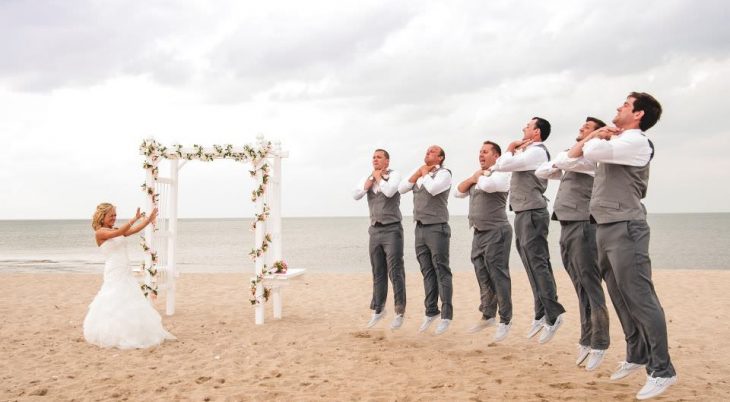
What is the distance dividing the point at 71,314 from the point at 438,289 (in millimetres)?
6698

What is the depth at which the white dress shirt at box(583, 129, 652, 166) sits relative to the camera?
4703mm

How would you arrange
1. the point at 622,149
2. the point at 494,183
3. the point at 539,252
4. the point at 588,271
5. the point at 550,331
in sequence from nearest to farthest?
the point at 622,149, the point at 588,271, the point at 539,252, the point at 550,331, the point at 494,183

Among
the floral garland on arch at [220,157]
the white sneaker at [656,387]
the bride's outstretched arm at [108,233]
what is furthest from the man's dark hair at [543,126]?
the bride's outstretched arm at [108,233]

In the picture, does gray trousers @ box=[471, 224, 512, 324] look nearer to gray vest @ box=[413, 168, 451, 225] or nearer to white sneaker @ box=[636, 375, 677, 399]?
gray vest @ box=[413, 168, 451, 225]

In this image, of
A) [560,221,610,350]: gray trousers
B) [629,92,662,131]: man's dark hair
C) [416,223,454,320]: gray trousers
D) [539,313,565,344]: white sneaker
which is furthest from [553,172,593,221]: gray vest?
[416,223,454,320]: gray trousers

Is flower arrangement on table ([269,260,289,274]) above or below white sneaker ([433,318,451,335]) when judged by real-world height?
above

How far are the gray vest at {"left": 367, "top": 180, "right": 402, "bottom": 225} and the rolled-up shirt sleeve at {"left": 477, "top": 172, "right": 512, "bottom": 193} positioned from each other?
1412mm

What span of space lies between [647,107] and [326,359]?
4313mm

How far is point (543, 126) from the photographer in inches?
260

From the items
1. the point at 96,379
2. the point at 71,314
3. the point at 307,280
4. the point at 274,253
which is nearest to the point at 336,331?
the point at 274,253

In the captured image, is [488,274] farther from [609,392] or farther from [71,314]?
[71,314]

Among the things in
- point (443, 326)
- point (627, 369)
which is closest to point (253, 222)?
point (443, 326)

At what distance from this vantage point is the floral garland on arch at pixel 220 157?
30.4 ft

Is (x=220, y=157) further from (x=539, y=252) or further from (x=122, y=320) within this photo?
(x=539, y=252)
